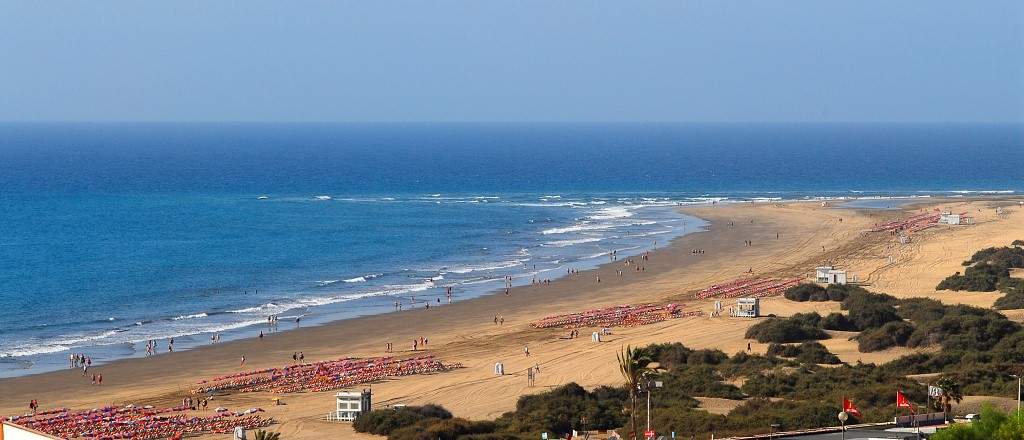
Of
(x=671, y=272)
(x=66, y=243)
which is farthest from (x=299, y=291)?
(x=66, y=243)

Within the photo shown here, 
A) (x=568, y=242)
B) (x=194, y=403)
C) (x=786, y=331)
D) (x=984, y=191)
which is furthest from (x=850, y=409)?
(x=984, y=191)

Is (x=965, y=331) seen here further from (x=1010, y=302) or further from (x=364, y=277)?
(x=364, y=277)

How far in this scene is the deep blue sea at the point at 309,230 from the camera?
55.7 meters

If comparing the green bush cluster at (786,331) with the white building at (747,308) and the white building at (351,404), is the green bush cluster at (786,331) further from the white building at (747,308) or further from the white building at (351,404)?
the white building at (351,404)

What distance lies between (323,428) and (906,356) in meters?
17.7

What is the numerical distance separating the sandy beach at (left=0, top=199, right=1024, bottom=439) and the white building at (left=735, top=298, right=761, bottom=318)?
722 mm

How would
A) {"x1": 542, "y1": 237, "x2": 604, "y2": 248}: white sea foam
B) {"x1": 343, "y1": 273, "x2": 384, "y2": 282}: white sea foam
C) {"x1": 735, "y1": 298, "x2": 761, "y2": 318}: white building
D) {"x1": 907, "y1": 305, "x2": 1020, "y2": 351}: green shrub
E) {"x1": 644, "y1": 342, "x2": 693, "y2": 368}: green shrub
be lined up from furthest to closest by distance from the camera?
1. {"x1": 542, "y1": 237, "x2": 604, "y2": 248}: white sea foam
2. {"x1": 343, "y1": 273, "x2": 384, "y2": 282}: white sea foam
3. {"x1": 735, "y1": 298, "x2": 761, "y2": 318}: white building
4. {"x1": 644, "y1": 342, "x2": 693, "y2": 368}: green shrub
5. {"x1": 907, "y1": 305, "x2": 1020, "y2": 351}: green shrub

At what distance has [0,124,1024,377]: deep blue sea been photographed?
5569 cm

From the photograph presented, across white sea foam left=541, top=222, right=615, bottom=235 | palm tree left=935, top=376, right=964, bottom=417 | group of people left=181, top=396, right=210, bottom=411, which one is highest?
palm tree left=935, top=376, right=964, bottom=417

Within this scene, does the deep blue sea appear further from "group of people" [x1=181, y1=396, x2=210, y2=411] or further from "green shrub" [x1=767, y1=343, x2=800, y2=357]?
"green shrub" [x1=767, y1=343, x2=800, y2=357]

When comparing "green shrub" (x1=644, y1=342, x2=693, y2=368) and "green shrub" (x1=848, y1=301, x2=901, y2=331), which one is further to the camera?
"green shrub" (x1=848, y1=301, x2=901, y2=331)

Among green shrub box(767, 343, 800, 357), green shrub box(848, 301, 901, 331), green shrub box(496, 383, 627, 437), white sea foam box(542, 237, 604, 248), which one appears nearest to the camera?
green shrub box(496, 383, 627, 437)

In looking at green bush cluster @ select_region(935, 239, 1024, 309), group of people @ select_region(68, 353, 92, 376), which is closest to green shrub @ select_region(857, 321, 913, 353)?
green bush cluster @ select_region(935, 239, 1024, 309)

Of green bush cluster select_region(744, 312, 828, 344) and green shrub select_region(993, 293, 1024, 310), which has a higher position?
green shrub select_region(993, 293, 1024, 310)
